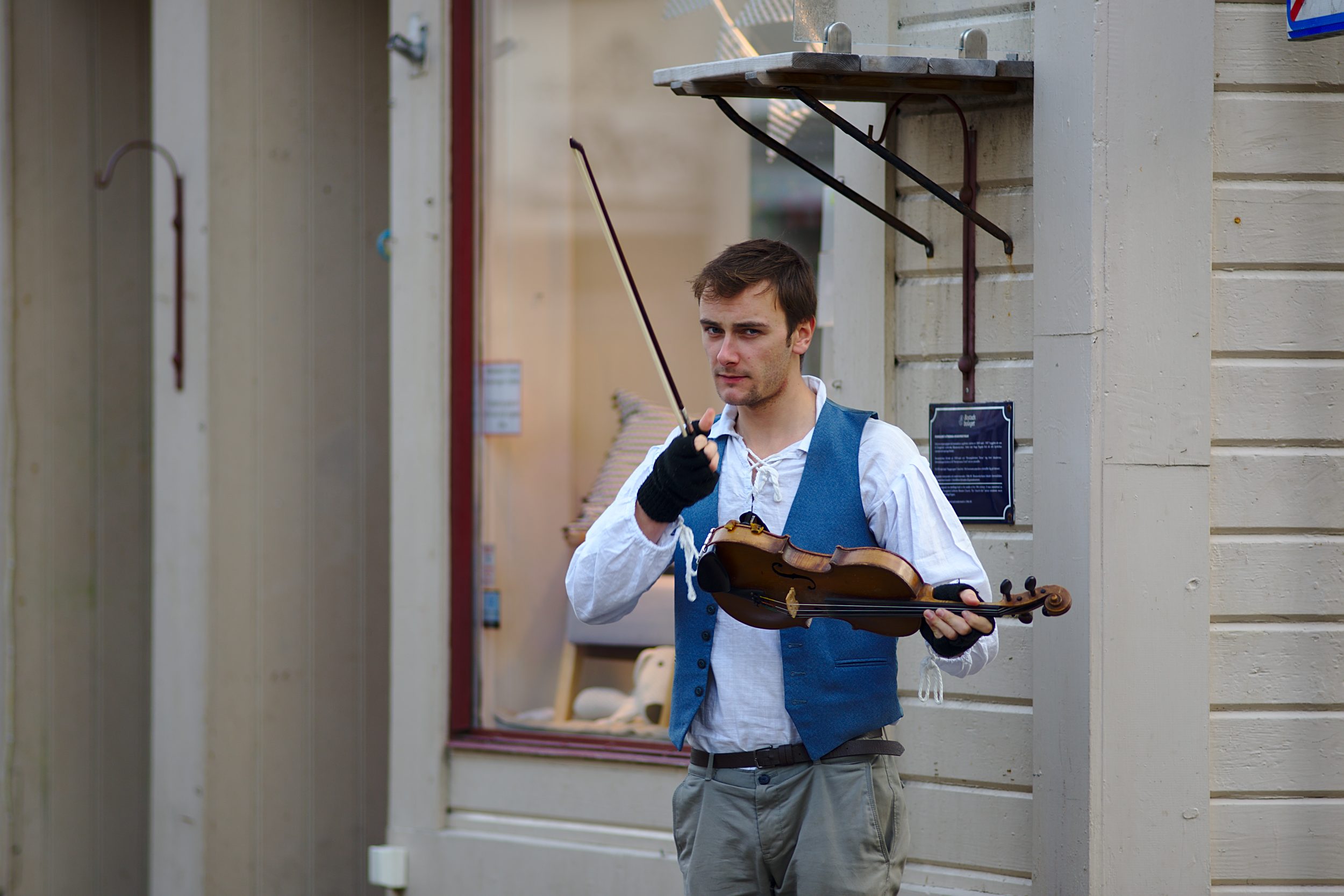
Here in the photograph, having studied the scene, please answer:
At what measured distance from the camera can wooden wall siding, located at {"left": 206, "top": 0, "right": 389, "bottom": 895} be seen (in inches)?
195

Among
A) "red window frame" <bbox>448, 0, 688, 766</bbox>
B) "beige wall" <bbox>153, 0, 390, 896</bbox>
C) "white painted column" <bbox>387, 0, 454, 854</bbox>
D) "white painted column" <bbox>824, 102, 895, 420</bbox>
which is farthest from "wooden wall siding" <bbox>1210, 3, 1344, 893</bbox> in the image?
"beige wall" <bbox>153, 0, 390, 896</bbox>

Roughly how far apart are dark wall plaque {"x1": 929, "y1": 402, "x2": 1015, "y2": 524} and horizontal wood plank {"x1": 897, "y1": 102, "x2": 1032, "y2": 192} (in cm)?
63

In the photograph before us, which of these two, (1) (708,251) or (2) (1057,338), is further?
(1) (708,251)

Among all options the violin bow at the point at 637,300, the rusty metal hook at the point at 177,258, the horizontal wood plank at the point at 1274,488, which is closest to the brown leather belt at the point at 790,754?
the violin bow at the point at 637,300

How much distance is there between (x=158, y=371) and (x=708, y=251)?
7.00 ft

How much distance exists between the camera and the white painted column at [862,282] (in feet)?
12.3

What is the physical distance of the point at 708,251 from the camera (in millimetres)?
4613

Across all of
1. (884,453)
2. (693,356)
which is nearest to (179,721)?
(693,356)

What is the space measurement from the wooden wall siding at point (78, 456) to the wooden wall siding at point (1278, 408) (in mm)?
4263

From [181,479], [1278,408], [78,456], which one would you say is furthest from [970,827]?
[78,456]

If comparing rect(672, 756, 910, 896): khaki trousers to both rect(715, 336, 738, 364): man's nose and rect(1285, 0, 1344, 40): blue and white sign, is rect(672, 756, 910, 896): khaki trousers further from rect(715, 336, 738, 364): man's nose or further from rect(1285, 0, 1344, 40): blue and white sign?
rect(1285, 0, 1344, 40): blue and white sign

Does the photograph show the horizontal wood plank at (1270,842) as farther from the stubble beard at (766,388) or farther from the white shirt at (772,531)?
the stubble beard at (766,388)

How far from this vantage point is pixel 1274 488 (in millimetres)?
3371

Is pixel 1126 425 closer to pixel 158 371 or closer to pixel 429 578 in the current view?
Answer: pixel 429 578
